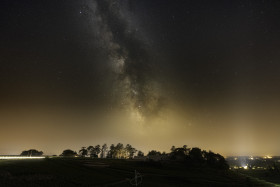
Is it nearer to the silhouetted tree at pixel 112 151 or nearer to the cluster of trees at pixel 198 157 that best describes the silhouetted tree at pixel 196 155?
→ the cluster of trees at pixel 198 157

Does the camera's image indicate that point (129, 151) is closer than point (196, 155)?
No

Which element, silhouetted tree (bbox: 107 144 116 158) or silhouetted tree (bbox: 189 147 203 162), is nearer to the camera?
silhouetted tree (bbox: 189 147 203 162)

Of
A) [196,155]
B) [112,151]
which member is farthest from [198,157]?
[112,151]

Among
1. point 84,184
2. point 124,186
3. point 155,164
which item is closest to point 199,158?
point 155,164

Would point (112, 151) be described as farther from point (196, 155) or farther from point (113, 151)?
point (196, 155)

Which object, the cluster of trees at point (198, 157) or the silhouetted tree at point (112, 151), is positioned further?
the silhouetted tree at point (112, 151)

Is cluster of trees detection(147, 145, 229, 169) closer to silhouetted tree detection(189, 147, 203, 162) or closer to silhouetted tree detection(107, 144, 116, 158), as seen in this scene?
silhouetted tree detection(189, 147, 203, 162)

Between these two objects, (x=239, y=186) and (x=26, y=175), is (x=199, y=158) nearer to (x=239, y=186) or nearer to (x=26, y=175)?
(x=239, y=186)

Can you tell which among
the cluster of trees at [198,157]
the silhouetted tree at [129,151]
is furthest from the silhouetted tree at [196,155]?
the silhouetted tree at [129,151]

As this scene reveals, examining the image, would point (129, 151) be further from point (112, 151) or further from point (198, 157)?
point (198, 157)

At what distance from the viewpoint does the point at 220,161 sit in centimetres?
12669

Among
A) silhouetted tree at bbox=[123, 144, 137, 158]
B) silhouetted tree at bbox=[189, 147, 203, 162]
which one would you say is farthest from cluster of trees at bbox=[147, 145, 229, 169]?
silhouetted tree at bbox=[123, 144, 137, 158]

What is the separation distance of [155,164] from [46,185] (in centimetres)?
6072

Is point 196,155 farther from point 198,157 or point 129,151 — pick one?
point 129,151
